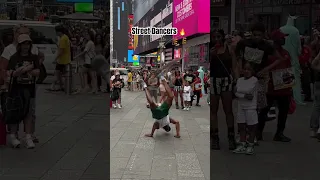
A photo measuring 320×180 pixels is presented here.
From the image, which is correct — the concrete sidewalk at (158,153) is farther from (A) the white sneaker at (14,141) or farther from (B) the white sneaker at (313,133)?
(B) the white sneaker at (313,133)

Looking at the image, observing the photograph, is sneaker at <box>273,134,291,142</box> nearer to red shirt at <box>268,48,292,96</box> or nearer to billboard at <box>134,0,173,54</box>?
red shirt at <box>268,48,292,96</box>

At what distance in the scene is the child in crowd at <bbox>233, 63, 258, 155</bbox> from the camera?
448 centimetres

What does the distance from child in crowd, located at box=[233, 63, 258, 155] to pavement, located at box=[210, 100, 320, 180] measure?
0.42 ft

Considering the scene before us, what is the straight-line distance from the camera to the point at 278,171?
3873mm

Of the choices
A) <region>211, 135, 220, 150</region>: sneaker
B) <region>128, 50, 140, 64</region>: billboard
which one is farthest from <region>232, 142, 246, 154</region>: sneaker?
<region>128, 50, 140, 64</region>: billboard

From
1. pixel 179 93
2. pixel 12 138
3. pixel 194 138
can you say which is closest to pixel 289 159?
pixel 194 138

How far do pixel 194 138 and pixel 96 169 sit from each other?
2122mm

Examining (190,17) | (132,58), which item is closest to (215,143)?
(190,17)

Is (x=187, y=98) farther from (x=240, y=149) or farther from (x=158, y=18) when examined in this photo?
(x=158, y=18)

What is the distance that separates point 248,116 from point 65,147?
1970 millimetres

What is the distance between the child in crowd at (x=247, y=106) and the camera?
448 cm

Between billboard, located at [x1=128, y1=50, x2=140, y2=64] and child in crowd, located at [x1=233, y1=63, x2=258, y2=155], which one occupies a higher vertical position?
billboard, located at [x1=128, y1=50, x2=140, y2=64]

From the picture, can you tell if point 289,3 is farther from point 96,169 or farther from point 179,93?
point 179,93

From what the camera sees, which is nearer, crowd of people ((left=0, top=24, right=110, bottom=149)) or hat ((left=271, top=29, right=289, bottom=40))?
crowd of people ((left=0, top=24, right=110, bottom=149))
